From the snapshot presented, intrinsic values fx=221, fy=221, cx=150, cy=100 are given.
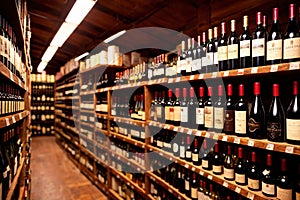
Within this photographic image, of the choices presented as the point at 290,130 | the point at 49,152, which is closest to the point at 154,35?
the point at 290,130

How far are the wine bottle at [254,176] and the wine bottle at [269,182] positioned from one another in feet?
0.19

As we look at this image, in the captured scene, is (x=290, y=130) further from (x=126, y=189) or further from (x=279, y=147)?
(x=126, y=189)

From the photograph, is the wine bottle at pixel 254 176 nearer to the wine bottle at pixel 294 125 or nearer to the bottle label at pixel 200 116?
the wine bottle at pixel 294 125

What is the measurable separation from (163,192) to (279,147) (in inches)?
65.6

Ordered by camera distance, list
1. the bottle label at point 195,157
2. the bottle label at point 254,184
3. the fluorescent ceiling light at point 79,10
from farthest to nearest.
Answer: the fluorescent ceiling light at point 79,10 < the bottle label at point 195,157 < the bottle label at point 254,184

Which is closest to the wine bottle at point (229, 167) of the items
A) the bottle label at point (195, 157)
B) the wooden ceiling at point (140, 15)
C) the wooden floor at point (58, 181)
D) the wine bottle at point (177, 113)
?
the bottle label at point (195, 157)

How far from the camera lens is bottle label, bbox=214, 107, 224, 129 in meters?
1.79

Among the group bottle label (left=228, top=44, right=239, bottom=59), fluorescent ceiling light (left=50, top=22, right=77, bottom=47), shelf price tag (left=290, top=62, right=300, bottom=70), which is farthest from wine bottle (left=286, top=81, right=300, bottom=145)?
fluorescent ceiling light (left=50, top=22, right=77, bottom=47)

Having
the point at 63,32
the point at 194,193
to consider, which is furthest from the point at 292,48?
the point at 63,32

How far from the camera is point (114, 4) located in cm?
335

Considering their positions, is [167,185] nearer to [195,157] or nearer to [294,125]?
[195,157]

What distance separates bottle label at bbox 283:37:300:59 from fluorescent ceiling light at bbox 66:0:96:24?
7.53ft

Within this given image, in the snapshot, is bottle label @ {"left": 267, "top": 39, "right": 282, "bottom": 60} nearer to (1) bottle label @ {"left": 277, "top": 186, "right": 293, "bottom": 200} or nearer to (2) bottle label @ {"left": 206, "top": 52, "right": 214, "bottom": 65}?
(2) bottle label @ {"left": 206, "top": 52, "right": 214, "bottom": 65}

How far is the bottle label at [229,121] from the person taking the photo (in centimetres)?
170
